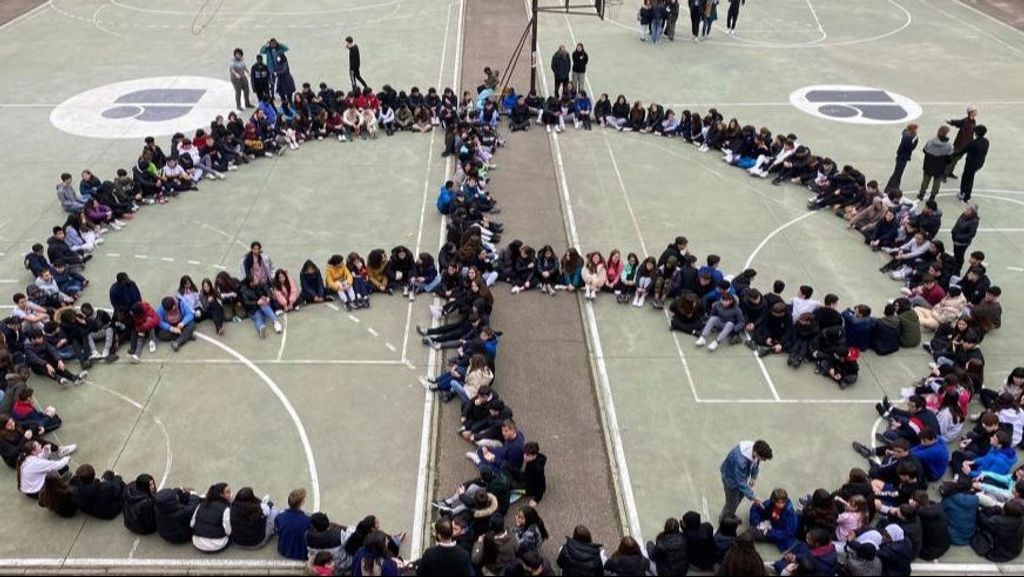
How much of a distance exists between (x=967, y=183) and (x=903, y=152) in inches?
74.4

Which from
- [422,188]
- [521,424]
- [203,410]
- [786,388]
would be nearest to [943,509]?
[786,388]

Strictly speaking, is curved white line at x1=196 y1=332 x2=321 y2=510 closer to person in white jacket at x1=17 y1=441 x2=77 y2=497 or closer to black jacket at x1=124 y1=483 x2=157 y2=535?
black jacket at x1=124 y1=483 x2=157 y2=535

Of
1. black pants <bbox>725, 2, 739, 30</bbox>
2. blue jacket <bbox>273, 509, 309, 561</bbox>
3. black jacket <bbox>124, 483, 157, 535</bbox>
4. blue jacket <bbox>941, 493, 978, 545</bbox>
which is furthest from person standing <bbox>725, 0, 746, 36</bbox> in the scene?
black jacket <bbox>124, 483, 157, 535</bbox>

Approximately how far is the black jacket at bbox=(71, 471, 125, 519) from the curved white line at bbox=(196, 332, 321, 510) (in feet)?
8.56

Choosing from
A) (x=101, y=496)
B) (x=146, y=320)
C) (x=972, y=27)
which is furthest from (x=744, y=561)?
(x=972, y=27)

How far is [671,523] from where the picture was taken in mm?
9734

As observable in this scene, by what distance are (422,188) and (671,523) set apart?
1294 centimetres

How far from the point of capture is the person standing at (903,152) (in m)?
19.2

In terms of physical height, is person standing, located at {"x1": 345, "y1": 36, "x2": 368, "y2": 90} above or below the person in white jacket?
above

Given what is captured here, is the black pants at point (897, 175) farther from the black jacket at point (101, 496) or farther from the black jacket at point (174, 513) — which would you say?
the black jacket at point (101, 496)

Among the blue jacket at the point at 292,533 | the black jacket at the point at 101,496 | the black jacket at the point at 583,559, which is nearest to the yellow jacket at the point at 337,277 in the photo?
the black jacket at the point at 101,496

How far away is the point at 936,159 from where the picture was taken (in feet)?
63.1

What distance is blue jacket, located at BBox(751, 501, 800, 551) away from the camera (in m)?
10.3

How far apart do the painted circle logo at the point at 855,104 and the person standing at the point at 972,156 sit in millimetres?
5565
